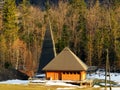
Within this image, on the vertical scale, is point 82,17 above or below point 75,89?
above

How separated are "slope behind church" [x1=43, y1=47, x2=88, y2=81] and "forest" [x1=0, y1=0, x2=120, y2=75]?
19.9 metres

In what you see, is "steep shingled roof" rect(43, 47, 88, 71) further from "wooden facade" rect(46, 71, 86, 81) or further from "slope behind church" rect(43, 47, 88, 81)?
"wooden facade" rect(46, 71, 86, 81)

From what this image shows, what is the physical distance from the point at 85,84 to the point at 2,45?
3035 centimetres

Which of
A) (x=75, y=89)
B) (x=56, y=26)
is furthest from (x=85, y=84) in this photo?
(x=56, y=26)

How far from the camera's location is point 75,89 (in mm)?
45406

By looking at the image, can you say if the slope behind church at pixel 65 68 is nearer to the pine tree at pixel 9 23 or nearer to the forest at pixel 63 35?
the forest at pixel 63 35

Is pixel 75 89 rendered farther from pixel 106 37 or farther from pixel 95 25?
pixel 95 25

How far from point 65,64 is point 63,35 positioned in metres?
33.0

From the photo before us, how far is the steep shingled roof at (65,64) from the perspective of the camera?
55406mm

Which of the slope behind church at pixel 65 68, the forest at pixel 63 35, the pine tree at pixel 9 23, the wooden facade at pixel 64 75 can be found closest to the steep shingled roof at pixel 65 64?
the slope behind church at pixel 65 68

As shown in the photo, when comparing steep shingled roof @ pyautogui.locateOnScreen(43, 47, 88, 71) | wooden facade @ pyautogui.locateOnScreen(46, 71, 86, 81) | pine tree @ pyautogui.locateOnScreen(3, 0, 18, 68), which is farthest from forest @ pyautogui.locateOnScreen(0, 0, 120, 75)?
steep shingled roof @ pyautogui.locateOnScreen(43, 47, 88, 71)

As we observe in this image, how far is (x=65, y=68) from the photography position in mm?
55469

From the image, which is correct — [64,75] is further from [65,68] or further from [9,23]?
[9,23]

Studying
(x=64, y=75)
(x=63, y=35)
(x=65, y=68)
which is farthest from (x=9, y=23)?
(x=65, y=68)
